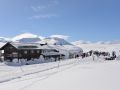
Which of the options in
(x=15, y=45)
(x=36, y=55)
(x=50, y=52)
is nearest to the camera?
(x=15, y=45)

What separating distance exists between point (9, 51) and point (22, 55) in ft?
14.0

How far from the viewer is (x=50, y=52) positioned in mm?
81312

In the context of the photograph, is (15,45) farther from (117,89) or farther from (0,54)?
(117,89)

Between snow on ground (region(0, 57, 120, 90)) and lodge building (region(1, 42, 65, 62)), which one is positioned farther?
lodge building (region(1, 42, 65, 62))

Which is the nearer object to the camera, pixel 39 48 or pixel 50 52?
pixel 39 48

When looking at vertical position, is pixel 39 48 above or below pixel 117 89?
above

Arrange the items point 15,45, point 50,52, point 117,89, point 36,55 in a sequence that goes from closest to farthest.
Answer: point 117,89 < point 15,45 < point 36,55 < point 50,52

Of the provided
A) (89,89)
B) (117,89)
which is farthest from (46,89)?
(117,89)

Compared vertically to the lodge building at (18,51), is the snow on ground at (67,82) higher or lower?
lower

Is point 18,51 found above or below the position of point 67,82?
above

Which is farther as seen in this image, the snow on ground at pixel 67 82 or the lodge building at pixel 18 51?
the lodge building at pixel 18 51

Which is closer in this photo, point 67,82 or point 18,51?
point 67,82

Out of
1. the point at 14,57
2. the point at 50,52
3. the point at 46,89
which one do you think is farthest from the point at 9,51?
the point at 46,89

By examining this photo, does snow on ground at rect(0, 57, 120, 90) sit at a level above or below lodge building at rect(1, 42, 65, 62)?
below
